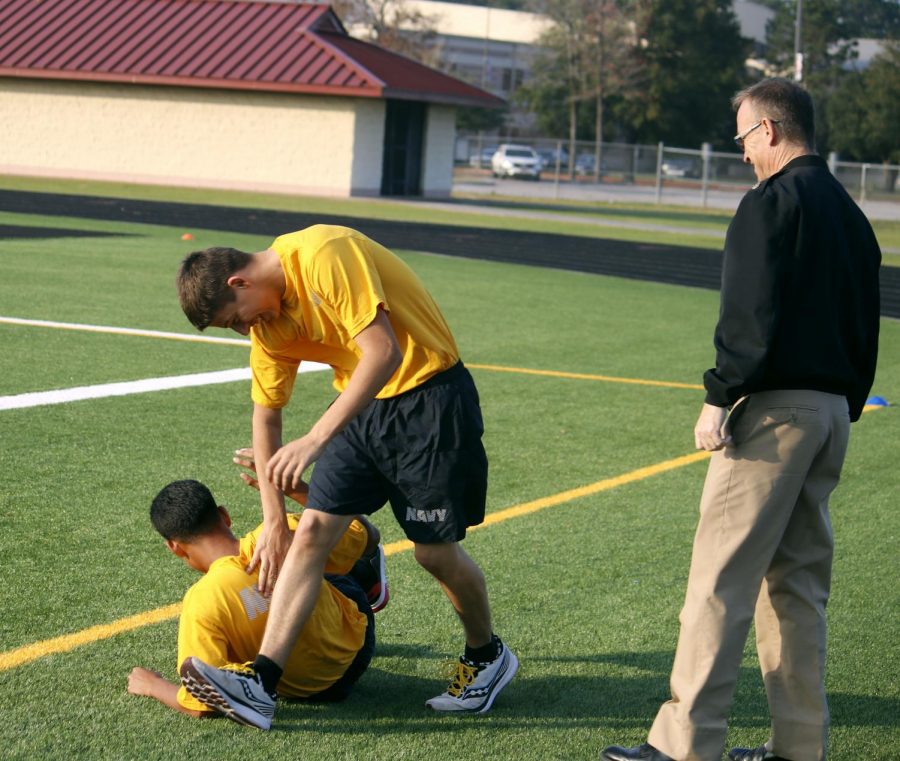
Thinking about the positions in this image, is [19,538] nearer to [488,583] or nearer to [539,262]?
[488,583]

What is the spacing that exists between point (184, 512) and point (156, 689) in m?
0.57

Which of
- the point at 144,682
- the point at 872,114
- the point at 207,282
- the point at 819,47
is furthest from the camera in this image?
the point at 819,47

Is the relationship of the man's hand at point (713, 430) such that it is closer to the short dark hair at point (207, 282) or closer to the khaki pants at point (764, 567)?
the khaki pants at point (764, 567)

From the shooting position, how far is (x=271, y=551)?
166 inches

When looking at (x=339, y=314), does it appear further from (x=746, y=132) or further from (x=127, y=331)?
(x=127, y=331)

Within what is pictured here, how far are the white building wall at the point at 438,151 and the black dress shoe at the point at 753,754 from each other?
3925cm

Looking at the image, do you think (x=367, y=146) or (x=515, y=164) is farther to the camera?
(x=515, y=164)

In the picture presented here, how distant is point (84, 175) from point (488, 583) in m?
39.6

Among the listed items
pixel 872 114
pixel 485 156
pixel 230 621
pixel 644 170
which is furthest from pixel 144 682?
pixel 485 156

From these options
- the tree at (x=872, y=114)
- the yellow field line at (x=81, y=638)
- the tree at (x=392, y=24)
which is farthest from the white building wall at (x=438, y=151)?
the yellow field line at (x=81, y=638)

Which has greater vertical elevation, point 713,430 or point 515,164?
point 515,164

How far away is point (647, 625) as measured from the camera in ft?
17.5

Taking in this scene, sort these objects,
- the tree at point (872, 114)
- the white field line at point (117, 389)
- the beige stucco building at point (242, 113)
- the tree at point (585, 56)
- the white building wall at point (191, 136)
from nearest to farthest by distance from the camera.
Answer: the white field line at point (117, 389) → the beige stucco building at point (242, 113) → the white building wall at point (191, 136) → the tree at point (872, 114) → the tree at point (585, 56)

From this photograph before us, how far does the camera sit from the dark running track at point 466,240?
21594 mm
